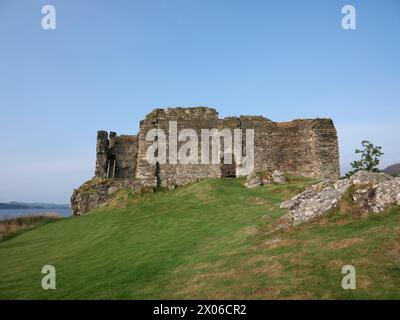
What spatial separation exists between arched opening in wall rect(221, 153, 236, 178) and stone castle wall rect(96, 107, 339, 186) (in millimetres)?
221

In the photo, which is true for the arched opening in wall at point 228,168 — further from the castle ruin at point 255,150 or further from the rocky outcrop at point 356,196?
the rocky outcrop at point 356,196

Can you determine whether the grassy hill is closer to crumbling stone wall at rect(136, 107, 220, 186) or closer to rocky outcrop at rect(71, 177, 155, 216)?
rocky outcrop at rect(71, 177, 155, 216)

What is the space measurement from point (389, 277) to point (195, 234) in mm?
9185

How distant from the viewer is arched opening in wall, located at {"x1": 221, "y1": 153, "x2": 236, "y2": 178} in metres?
34.6

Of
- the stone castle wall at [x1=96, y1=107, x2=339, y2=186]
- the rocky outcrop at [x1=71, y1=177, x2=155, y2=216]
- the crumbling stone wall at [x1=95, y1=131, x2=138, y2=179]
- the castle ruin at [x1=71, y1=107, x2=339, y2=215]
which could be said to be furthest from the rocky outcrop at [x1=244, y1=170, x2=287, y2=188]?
the crumbling stone wall at [x1=95, y1=131, x2=138, y2=179]

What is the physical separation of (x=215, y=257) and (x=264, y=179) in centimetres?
1801

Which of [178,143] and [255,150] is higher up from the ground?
[178,143]

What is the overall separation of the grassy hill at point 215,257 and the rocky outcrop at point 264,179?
23.0 ft

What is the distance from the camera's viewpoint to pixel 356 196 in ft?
46.0

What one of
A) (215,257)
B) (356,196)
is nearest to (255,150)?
(356,196)

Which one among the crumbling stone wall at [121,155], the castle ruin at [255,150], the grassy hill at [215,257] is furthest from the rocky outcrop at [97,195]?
the grassy hill at [215,257]

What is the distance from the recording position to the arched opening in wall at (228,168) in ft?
113

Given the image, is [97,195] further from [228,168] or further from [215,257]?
[215,257]

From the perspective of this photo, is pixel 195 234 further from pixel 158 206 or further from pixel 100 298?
pixel 158 206
